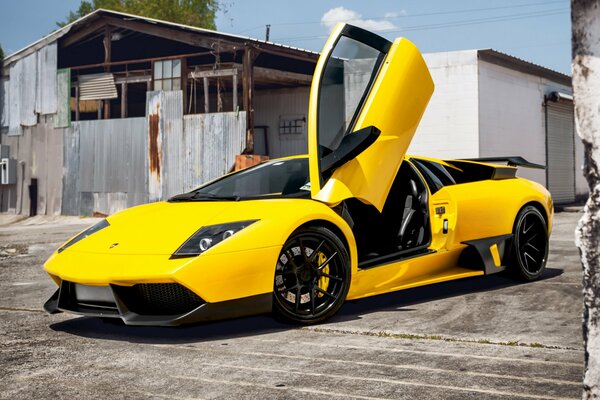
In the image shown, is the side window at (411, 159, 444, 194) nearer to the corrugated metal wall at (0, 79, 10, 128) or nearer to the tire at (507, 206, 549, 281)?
the tire at (507, 206, 549, 281)

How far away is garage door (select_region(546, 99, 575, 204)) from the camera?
24.7m

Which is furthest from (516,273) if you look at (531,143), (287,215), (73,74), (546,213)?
(73,74)

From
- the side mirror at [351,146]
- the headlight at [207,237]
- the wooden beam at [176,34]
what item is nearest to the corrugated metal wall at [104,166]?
the wooden beam at [176,34]

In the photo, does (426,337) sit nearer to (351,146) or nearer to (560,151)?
(351,146)

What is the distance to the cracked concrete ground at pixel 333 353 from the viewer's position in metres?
3.71

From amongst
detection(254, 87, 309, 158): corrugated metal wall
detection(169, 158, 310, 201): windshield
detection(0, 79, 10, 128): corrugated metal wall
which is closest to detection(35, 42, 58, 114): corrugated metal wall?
detection(0, 79, 10, 128): corrugated metal wall

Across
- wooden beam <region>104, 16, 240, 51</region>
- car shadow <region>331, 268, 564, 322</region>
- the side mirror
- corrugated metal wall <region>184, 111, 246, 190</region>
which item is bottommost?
car shadow <region>331, 268, 564, 322</region>

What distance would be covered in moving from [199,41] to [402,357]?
17.6m

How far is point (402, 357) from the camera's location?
435cm

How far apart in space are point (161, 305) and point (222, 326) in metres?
0.67

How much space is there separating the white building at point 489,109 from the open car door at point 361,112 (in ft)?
47.5

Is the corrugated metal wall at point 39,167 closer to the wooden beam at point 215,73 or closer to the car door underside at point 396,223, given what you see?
the wooden beam at point 215,73

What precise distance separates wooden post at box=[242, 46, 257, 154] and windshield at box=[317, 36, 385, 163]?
46.1 feet

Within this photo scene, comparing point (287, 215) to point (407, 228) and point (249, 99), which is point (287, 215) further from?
point (249, 99)
